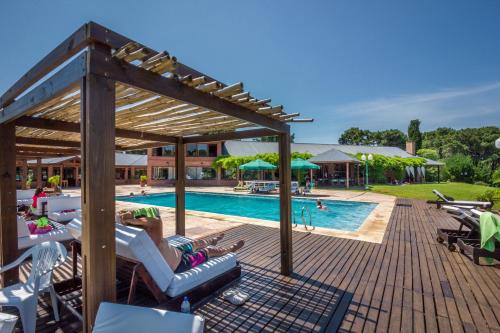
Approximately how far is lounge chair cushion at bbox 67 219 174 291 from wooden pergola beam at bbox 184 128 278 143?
2.55m

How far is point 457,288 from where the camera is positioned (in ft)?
12.1

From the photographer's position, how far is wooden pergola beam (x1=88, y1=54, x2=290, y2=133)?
5.81 feet

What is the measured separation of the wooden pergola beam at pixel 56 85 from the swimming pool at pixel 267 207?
9631 mm

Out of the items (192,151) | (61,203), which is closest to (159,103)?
(61,203)

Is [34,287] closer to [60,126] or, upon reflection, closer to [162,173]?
[60,126]

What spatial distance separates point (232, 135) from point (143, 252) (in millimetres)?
2910

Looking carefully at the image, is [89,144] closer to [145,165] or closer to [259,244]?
[259,244]

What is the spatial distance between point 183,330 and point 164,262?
4.97ft

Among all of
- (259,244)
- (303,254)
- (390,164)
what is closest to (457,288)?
(303,254)

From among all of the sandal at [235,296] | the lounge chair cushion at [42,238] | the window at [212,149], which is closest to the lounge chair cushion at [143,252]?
the sandal at [235,296]

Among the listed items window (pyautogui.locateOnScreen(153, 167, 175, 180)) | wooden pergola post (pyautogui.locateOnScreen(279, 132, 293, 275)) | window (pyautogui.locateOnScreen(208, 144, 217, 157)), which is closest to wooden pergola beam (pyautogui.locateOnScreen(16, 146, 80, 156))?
wooden pergola post (pyautogui.locateOnScreen(279, 132, 293, 275))

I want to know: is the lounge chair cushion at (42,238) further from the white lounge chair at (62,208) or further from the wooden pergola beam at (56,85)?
the wooden pergola beam at (56,85)

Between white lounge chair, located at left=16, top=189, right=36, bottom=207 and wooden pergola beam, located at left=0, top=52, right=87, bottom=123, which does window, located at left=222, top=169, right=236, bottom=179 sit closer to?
white lounge chair, located at left=16, top=189, right=36, bottom=207

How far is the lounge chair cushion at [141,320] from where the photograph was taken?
5.01 ft
